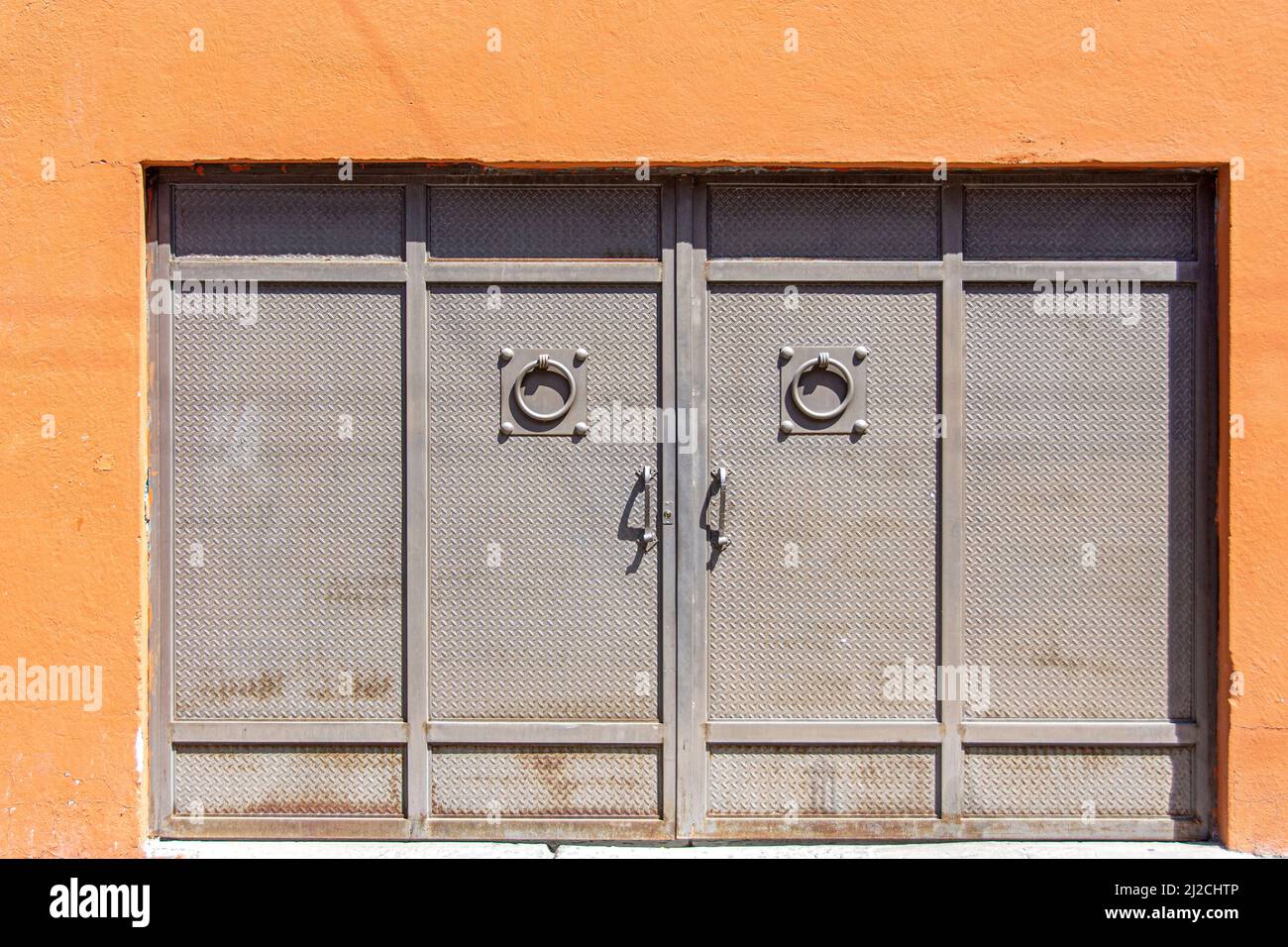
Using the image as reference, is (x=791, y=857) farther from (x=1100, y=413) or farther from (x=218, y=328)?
(x=218, y=328)

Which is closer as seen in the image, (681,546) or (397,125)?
(397,125)

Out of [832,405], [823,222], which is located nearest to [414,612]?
[832,405]

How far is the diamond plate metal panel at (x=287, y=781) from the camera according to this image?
13.7 ft

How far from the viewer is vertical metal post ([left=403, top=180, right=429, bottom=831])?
4148 mm

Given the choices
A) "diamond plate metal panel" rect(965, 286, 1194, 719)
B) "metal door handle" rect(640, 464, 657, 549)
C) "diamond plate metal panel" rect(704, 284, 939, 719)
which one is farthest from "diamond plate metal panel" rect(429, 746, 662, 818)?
"diamond plate metal panel" rect(965, 286, 1194, 719)

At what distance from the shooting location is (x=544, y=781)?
164 inches

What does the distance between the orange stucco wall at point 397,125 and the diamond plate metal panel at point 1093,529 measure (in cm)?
19

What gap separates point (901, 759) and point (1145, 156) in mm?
2409

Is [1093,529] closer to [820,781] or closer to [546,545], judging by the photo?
[820,781]

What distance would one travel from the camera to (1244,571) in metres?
4.04

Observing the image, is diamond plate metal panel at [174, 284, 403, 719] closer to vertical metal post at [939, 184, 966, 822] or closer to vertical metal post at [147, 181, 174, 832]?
vertical metal post at [147, 181, 174, 832]

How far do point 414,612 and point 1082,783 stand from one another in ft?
8.51

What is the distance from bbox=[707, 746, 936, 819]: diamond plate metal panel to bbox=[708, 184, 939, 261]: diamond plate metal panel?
188cm

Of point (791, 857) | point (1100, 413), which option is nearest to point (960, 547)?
point (1100, 413)
